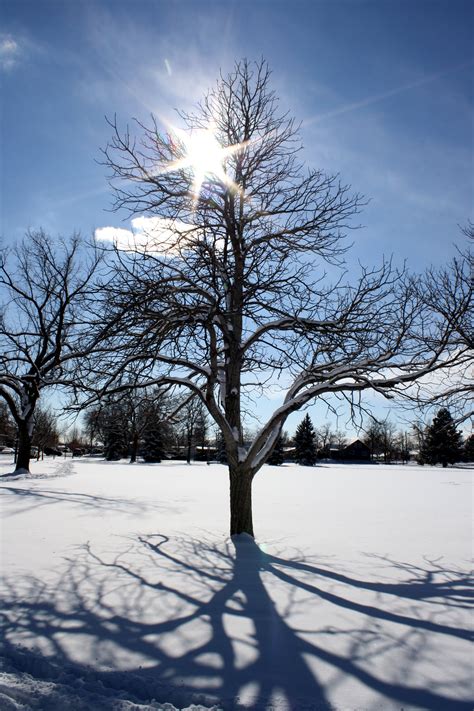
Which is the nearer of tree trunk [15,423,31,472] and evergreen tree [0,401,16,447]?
tree trunk [15,423,31,472]

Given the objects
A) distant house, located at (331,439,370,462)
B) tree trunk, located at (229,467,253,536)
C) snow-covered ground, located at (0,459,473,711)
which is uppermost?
tree trunk, located at (229,467,253,536)

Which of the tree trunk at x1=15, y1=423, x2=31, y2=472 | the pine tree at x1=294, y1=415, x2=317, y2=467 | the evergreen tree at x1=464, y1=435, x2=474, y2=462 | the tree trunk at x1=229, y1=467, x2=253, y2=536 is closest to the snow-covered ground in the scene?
the tree trunk at x1=229, y1=467, x2=253, y2=536

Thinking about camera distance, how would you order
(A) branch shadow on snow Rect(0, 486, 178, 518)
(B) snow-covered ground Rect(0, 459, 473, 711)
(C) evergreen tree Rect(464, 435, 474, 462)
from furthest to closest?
(C) evergreen tree Rect(464, 435, 474, 462), (A) branch shadow on snow Rect(0, 486, 178, 518), (B) snow-covered ground Rect(0, 459, 473, 711)

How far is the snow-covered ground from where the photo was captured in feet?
9.46

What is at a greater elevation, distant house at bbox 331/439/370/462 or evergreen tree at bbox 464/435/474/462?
evergreen tree at bbox 464/435/474/462

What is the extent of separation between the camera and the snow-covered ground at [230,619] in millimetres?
2885

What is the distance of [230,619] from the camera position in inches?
157

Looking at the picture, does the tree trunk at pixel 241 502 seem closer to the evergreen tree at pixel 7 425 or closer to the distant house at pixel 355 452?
the evergreen tree at pixel 7 425

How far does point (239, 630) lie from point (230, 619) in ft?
0.78

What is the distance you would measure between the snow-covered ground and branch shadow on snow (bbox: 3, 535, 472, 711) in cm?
1

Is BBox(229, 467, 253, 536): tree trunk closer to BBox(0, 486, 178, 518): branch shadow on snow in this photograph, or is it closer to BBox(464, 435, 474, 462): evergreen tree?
BBox(0, 486, 178, 518): branch shadow on snow

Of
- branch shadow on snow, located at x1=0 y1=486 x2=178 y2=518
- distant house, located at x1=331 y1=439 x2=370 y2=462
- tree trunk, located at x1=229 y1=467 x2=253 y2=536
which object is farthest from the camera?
distant house, located at x1=331 y1=439 x2=370 y2=462

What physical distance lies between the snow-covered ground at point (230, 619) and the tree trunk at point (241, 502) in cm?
25

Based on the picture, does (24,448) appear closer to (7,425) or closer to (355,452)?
(7,425)
